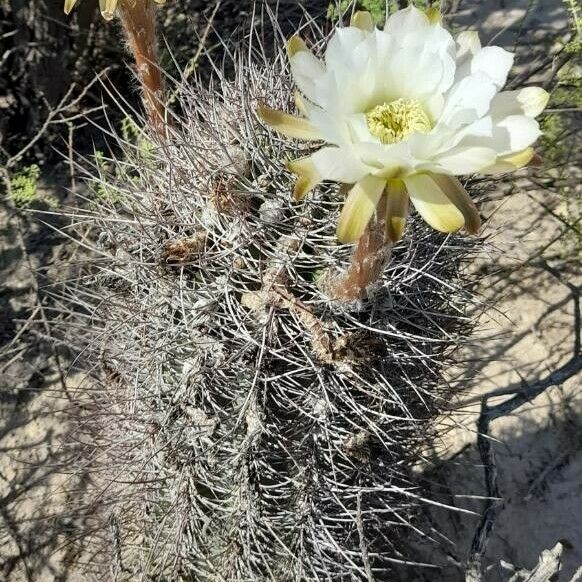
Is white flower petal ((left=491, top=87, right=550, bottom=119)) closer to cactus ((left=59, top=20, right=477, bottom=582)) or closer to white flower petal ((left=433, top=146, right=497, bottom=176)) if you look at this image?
white flower petal ((left=433, top=146, right=497, bottom=176))

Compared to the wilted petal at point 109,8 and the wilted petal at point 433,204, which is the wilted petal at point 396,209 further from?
the wilted petal at point 109,8

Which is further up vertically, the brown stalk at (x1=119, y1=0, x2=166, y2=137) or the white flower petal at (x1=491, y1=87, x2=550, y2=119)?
the brown stalk at (x1=119, y1=0, x2=166, y2=137)

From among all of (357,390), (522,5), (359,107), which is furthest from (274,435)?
(522,5)

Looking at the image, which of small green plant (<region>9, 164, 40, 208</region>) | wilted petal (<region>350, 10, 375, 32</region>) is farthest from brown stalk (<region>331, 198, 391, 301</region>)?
small green plant (<region>9, 164, 40, 208</region>)

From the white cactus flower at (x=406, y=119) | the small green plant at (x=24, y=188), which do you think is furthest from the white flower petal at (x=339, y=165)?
the small green plant at (x=24, y=188)

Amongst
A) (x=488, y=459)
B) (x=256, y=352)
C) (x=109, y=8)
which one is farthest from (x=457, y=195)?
(x=488, y=459)

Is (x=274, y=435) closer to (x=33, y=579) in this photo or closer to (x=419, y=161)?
(x=419, y=161)
